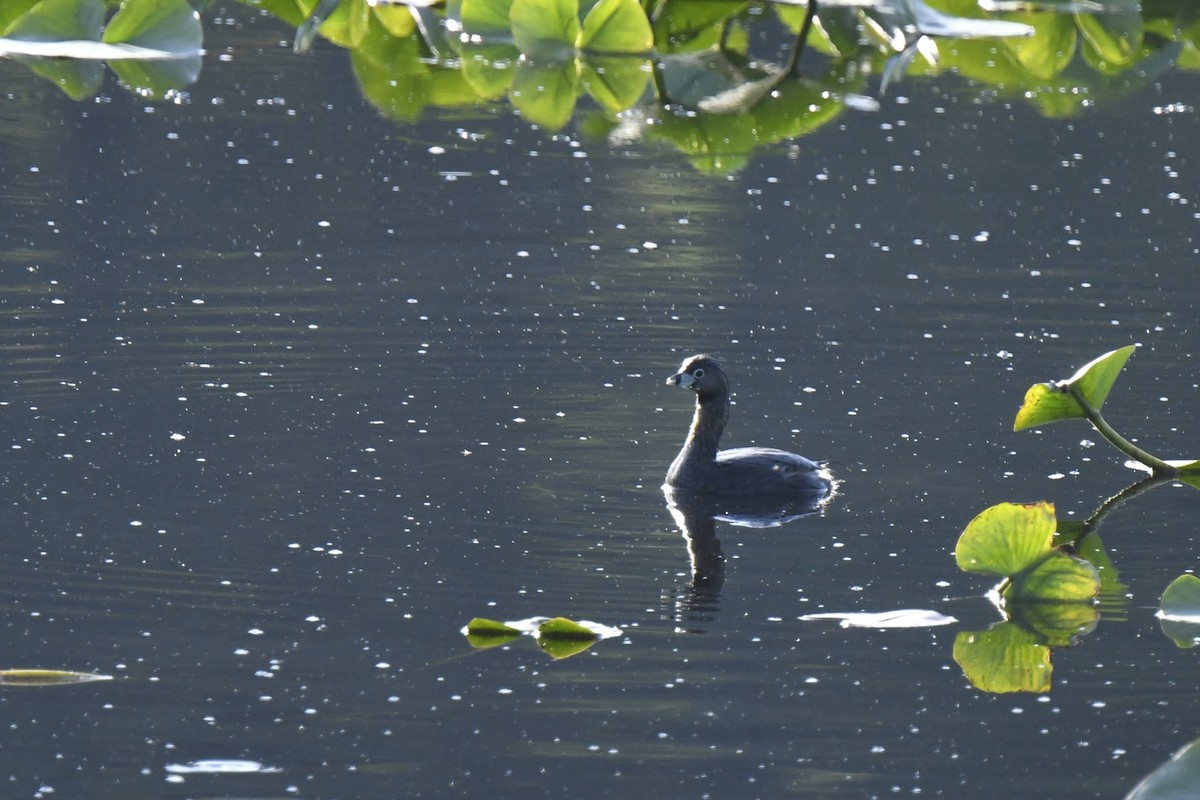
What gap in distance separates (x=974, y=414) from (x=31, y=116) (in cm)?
644

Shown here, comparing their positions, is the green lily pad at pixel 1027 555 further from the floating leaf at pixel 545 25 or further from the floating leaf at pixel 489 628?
the floating leaf at pixel 545 25

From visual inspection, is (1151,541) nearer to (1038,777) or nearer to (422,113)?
(1038,777)

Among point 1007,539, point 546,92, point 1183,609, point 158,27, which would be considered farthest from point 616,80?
point 1183,609

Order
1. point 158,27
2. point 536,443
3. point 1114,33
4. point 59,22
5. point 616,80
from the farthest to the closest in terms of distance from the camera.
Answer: point 1114,33, point 616,80, point 158,27, point 59,22, point 536,443

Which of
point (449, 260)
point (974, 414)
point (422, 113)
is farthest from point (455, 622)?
point (422, 113)

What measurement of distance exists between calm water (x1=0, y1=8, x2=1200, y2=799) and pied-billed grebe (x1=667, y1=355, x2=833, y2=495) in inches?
5.1

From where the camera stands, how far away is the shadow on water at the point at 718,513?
526 cm

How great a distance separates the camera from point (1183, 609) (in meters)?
4.69

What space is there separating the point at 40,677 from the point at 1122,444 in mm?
3240

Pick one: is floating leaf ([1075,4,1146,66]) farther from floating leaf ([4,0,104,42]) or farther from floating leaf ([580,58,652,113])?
floating leaf ([4,0,104,42])

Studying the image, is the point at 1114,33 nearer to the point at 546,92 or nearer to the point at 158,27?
the point at 546,92

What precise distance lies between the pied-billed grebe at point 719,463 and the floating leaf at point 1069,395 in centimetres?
63

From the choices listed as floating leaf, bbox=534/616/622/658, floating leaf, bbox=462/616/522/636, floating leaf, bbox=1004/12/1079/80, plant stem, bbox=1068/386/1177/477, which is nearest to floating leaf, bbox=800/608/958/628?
floating leaf, bbox=534/616/622/658

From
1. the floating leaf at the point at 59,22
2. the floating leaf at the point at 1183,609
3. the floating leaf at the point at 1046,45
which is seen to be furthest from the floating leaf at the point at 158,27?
the floating leaf at the point at 1183,609
